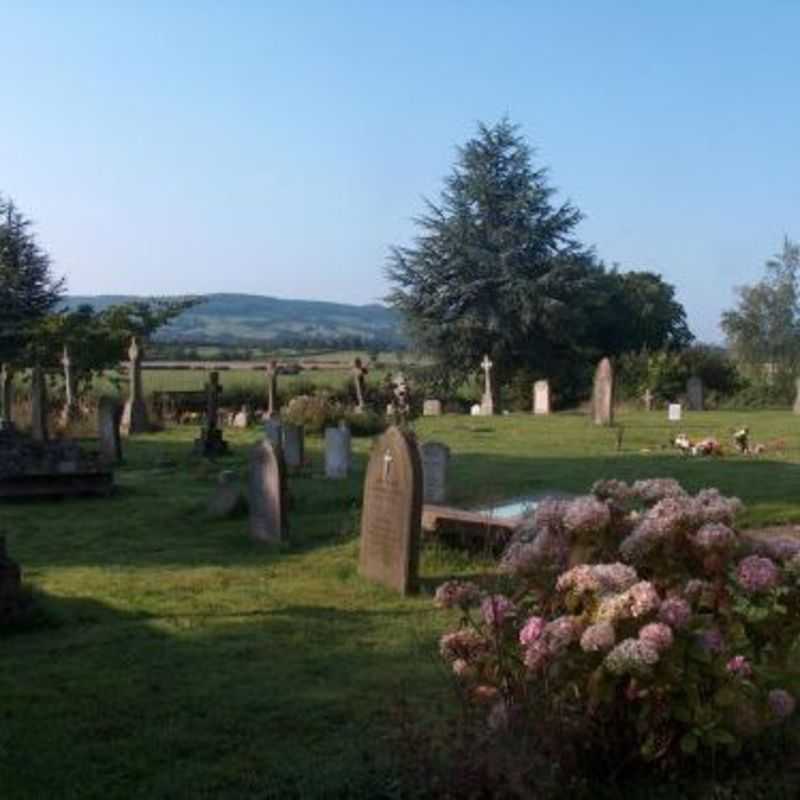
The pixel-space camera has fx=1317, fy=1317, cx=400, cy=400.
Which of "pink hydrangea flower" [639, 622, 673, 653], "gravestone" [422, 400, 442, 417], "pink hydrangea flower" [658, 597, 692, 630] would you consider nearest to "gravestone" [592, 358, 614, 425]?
"gravestone" [422, 400, 442, 417]

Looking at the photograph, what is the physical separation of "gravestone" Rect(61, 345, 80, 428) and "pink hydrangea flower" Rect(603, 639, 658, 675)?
83.1 ft

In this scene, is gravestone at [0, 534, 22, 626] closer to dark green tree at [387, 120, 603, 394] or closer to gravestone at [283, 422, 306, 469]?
gravestone at [283, 422, 306, 469]

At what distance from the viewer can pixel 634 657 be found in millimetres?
4539

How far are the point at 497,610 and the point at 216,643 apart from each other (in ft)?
11.2

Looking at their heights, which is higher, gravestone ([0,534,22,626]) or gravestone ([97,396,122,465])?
gravestone ([97,396,122,465])

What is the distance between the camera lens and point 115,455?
2212 centimetres

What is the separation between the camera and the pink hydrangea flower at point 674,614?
4.69m

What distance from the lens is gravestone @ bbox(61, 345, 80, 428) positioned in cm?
2950

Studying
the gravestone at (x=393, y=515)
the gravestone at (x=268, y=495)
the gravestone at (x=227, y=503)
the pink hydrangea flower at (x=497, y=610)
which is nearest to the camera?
the pink hydrangea flower at (x=497, y=610)

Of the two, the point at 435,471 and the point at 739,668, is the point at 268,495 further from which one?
the point at 739,668

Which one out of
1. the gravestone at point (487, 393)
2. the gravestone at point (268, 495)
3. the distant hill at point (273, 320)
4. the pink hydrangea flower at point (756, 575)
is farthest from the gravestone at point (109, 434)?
the distant hill at point (273, 320)

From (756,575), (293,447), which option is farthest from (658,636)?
(293,447)

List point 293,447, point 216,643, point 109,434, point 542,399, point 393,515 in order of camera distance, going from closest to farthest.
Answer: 1. point 216,643
2. point 393,515
3. point 293,447
4. point 109,434
5. point 542,399

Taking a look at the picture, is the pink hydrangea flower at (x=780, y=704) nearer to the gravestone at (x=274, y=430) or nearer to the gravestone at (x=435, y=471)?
the gravestone at (x=435, y=471)
